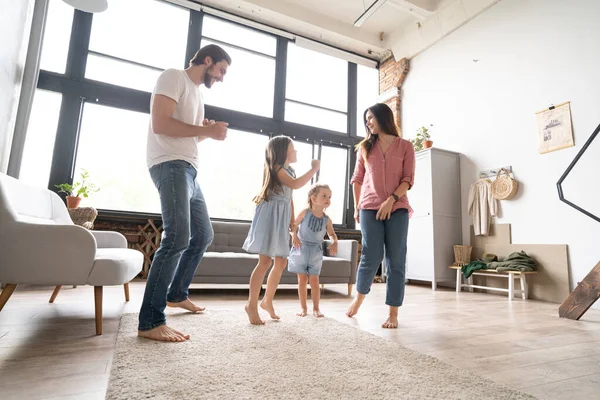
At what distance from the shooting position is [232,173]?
4.72 m

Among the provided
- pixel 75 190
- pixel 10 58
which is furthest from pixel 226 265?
pixel 10 58

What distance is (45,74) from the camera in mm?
3766

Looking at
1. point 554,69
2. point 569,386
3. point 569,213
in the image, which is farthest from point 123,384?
point 554,69

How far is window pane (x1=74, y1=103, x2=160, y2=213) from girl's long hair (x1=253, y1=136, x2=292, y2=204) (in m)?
2.81

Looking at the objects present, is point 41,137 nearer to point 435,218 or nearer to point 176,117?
point 176,117

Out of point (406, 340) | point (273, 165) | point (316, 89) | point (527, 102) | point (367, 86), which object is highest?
point (367, 86)

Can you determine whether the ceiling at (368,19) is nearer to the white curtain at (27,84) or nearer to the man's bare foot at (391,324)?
the white curtain at (27,84)

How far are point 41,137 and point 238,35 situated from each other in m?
2.97

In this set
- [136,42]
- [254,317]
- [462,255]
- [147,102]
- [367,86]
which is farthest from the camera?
[367,86]

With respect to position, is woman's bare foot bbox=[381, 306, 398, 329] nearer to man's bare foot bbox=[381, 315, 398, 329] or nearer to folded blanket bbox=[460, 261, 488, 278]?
man's bare foot bbox=[381, 315, 398, 329]

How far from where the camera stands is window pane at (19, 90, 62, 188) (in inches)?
146

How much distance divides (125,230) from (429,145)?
3968mm

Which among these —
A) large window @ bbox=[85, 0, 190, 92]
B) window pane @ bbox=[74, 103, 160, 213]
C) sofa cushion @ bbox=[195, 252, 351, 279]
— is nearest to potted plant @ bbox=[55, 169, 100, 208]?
window pane @ bbox=[74, 103, 160, 213]

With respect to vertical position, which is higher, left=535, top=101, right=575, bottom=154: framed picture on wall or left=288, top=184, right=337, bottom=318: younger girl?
left=535, top=101, right=575, bottom=154: framed picture on wall
